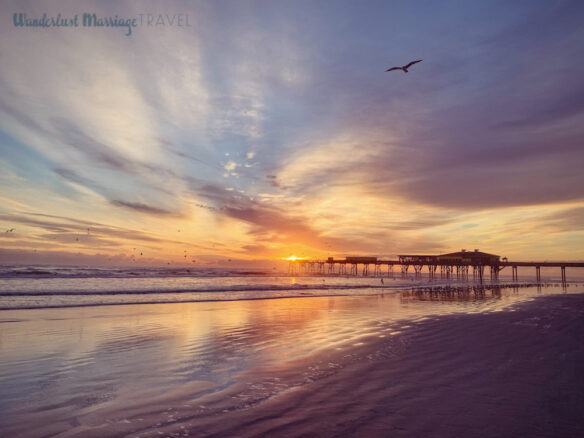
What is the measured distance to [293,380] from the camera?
6.65 metres

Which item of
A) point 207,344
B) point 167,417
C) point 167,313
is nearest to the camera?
point 167,417

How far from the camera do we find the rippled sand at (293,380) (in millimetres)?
4664

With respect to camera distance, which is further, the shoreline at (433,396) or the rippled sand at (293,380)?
the rippled sand at (293,380)

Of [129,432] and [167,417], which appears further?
[167,417]

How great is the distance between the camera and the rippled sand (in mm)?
4664

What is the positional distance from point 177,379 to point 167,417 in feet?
6.60

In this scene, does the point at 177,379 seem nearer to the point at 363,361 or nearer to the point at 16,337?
the point at 363,361

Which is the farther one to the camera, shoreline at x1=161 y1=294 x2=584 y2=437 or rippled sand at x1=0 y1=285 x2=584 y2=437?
rippled sand at x1=0 y1=285 x2=584 y2=437

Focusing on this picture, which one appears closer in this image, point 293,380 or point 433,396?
point 433,396

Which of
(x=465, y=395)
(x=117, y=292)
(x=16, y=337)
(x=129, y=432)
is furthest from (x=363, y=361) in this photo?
(x=117, y=292)

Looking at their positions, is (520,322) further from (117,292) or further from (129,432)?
(117,292)

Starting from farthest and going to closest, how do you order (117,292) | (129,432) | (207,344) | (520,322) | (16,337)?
(117,292), (520,322), (16,337), (207,344), (129,432)


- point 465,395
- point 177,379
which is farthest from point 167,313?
point 465,395

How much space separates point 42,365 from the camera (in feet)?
26.2
